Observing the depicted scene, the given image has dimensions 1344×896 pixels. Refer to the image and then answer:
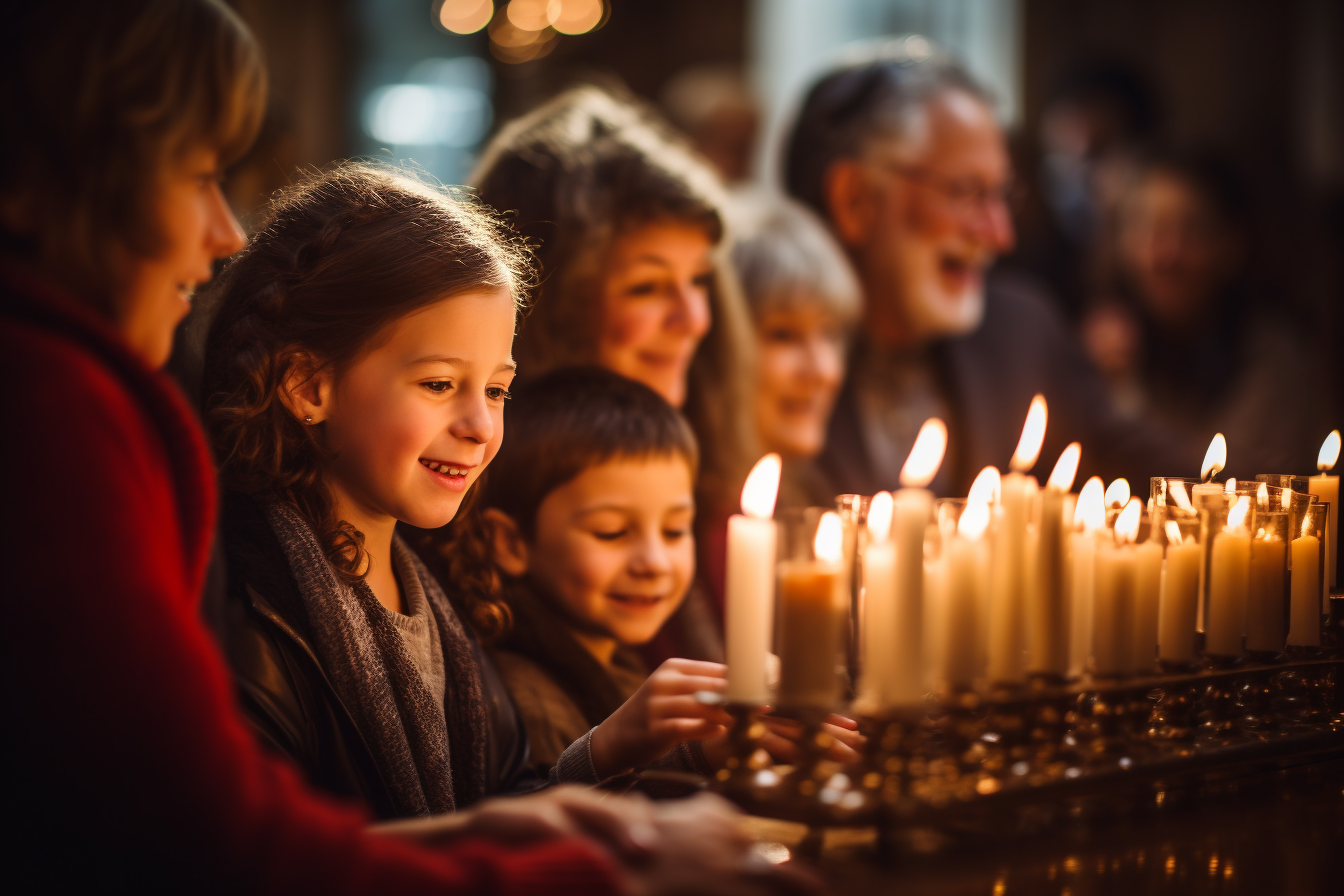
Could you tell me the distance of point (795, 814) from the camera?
44.5 inches

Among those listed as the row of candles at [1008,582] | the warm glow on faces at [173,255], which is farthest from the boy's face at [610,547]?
the warm glow on faces at [173,255]

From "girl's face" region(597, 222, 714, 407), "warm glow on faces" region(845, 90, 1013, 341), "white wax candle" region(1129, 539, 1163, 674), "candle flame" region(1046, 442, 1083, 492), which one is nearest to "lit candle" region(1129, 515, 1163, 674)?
"white wax candle" region(1129, 539, 1163, 674)

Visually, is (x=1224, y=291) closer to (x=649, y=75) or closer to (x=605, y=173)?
(x=649, y=75)

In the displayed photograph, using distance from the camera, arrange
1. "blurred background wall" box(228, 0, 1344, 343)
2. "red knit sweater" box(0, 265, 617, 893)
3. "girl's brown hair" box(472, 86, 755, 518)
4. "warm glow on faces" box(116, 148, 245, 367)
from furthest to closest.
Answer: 1. "blurred background wall" box(228, 0, 1344, 343)
2. "girl's brown hair" box(472, 86, 755, 518)
3. "warm glow on faces" box(116, 148, 245, 367)
4. "red knit sweater" box(0, 265, 617, 893)

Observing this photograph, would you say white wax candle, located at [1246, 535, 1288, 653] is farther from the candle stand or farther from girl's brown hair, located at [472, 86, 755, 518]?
girl's brown hair, located at [472, 86, 755, 518]

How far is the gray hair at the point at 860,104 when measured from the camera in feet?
10.7

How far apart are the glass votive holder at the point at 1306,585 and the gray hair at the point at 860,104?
6.38 feet

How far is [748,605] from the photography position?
3.59 feet

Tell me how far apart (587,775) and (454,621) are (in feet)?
0.89

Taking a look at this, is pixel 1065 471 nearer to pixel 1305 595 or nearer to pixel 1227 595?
pixel 1227 595

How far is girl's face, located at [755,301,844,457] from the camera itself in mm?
2744

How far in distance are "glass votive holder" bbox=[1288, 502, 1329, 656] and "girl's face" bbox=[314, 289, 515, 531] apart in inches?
41.1

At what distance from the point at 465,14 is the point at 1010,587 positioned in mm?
3920

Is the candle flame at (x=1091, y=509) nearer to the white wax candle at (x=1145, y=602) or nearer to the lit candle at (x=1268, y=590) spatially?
the white wax candle at (x=1145, y=602)
